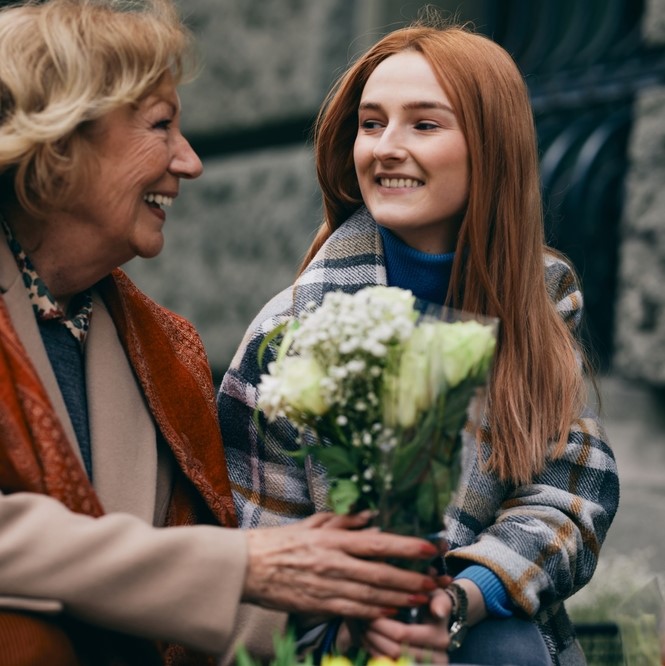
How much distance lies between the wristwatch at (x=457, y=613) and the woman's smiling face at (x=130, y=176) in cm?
91

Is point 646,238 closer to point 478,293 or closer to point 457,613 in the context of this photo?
point 478,293

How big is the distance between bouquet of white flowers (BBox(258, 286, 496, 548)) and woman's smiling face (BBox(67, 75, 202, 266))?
55 centimetres

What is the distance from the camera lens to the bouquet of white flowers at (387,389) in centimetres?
225

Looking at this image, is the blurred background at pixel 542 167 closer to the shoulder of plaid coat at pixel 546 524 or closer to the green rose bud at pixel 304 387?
the shoulder of plaid coat at pixel 546 524

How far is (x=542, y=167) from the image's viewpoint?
16.4 ft

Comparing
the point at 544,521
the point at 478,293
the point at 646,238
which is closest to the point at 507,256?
the point at 478,293

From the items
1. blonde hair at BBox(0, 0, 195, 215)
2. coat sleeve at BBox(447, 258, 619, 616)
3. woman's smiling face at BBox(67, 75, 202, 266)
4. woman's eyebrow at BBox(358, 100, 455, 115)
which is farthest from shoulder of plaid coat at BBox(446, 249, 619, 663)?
blonde hair at BBox(0, 0, 195, 215)

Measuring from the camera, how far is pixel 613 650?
3311 mm

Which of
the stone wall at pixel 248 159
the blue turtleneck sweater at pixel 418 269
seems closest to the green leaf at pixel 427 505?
the blue turtleneck sweater at pixel 418 269

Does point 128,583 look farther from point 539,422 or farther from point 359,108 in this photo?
point 359,108

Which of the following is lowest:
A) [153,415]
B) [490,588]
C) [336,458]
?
[490,588]

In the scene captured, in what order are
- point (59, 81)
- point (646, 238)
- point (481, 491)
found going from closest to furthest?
point (59, 81)
point (481, 491)
point (646, 238)

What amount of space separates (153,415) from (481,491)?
0.72 metres

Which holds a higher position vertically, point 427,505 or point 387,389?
point 387,389
